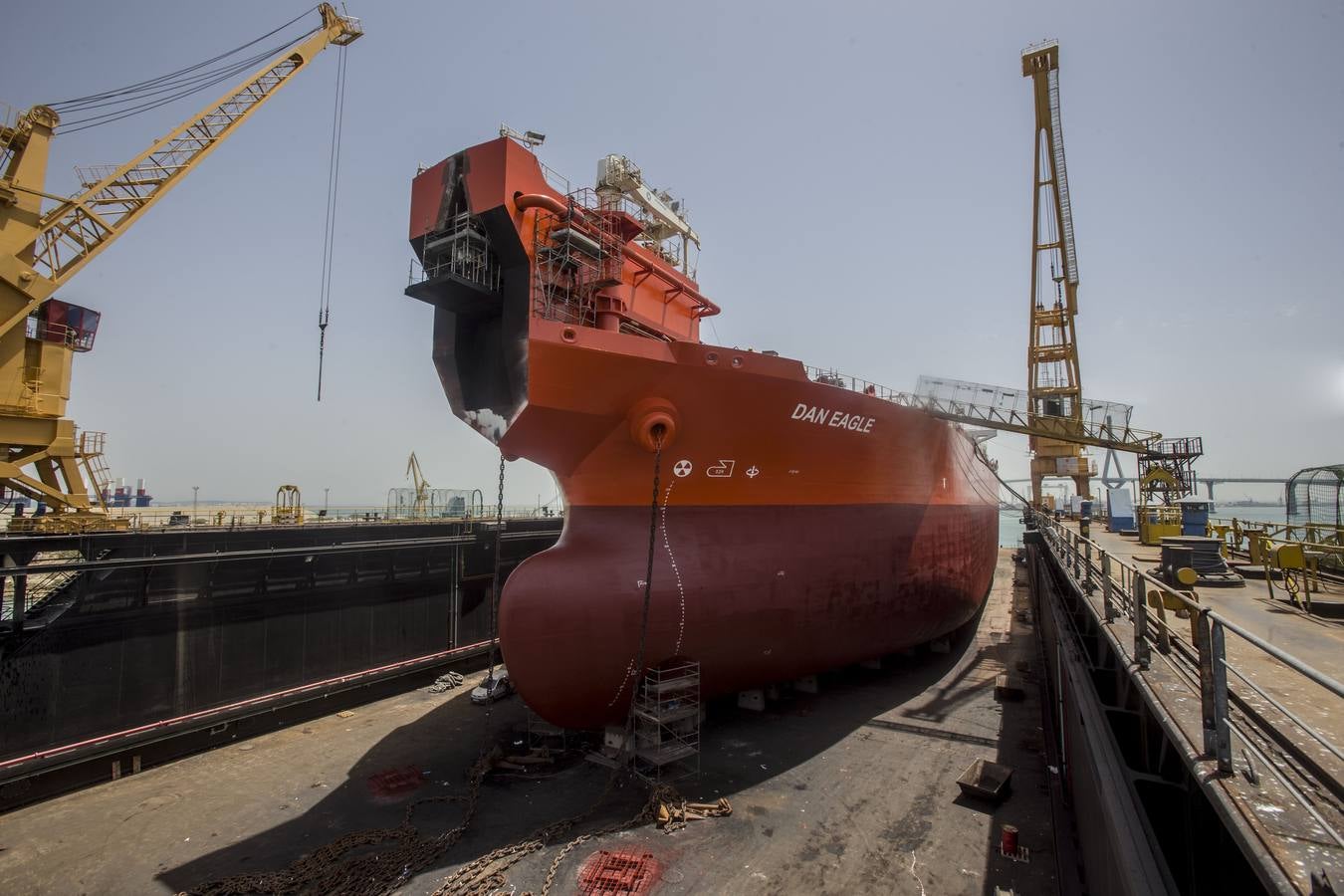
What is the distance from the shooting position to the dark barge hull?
9.85 meters

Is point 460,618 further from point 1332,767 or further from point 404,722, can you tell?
point 1332,767

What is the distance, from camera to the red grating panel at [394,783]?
919 centimetres

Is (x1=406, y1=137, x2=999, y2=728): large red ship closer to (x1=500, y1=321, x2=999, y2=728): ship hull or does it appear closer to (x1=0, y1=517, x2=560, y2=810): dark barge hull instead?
(x1=500, y1=321, x2=999, y2=728): ship hull

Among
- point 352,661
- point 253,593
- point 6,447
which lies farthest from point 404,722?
point 6,447

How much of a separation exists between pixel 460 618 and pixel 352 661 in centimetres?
303

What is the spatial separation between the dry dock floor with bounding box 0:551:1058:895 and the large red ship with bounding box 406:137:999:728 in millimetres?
1317

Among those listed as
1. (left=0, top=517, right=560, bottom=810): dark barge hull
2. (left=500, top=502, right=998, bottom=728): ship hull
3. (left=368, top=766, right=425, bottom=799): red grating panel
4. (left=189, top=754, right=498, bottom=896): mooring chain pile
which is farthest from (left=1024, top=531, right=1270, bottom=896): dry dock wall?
(left=0, top=517, right=560, bottom=810): dark barge hull

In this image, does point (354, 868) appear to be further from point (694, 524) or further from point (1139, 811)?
→ point (1139, 811)

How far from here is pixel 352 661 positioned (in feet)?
45.9

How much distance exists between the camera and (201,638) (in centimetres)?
1173

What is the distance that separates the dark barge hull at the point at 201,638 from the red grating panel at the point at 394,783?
13.3 feet

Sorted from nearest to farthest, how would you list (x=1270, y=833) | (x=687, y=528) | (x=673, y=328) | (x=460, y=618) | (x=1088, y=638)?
(x=1270, y=833) < (x=1088, y=638) < (x=687, y=528) < (x=673, y=328) < (x=460, y=618)

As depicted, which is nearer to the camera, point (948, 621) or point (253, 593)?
point (253, 593)

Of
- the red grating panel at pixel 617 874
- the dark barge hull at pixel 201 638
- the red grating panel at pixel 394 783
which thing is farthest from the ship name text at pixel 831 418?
the dark barge hull at pixel 201 638
